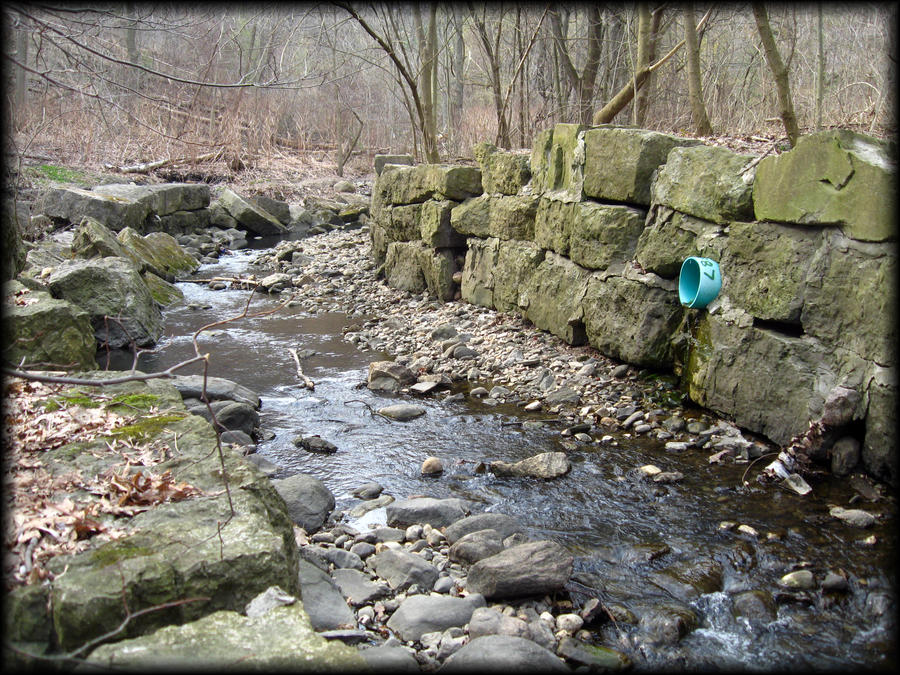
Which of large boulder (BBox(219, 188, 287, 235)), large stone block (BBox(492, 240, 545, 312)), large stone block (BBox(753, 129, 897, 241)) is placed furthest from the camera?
large boulder (BBox(219, 188, 287, 235))

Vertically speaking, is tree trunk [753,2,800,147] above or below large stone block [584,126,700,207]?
above

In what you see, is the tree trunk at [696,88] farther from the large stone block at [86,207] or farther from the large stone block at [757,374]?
the large stone block at [86,207]

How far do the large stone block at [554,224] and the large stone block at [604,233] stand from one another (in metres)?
0.16

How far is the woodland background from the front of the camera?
4.34 m

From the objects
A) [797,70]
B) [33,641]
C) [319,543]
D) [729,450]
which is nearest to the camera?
[33,641]

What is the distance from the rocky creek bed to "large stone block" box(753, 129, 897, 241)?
4.94 ft

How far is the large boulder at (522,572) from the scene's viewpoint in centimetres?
325

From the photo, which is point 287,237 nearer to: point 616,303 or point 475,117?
point 475,117

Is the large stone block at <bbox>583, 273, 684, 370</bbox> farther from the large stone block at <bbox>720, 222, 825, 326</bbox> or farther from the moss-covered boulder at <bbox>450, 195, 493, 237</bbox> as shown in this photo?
the moss-covered boulder at <bbox>450, 195, 493, 237</bbox>

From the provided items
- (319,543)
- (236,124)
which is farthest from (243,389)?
(236,124)

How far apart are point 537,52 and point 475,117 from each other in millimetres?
1722

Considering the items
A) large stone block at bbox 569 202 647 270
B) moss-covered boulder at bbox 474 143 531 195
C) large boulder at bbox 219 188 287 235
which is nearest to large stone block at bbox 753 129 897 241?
large stone block at bbox 569 202 647 270

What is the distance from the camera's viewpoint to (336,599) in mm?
3080

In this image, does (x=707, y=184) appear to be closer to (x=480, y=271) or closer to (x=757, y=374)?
(x=757, y=374)
